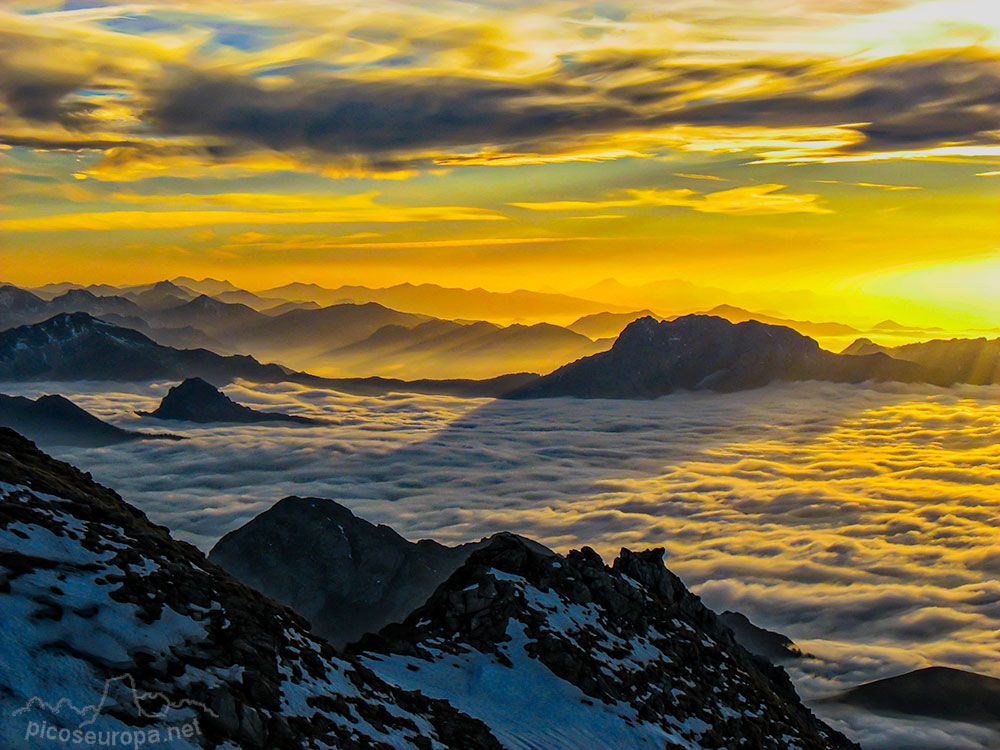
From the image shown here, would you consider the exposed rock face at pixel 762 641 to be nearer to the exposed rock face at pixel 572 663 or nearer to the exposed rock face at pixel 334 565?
the exposed rock face at pixel 334 565

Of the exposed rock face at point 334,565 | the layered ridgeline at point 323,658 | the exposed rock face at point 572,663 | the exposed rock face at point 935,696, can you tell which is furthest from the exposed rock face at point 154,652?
the exposed rock face at point 935,696

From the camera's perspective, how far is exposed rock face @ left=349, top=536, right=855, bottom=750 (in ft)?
136

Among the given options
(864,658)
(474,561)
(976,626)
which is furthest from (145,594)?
(976,626)

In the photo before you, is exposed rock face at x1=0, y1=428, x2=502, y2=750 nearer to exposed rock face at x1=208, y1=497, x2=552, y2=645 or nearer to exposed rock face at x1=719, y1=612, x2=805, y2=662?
exposed rock face at x1=208, y1=497, x2=552, y2=645

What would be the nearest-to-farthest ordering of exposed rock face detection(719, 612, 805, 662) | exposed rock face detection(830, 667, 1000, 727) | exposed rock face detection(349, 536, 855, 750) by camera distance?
1. exposed rock face detection(349, 536, 855, 750)
2. exposed rock face detection(830, 667, 1000, 727)
3. exposed rock face detection(719, 612, 805, 662)

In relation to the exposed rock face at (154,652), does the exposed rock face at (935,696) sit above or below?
below

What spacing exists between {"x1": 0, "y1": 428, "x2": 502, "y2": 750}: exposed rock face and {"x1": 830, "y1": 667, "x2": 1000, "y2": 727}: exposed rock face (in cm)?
13670

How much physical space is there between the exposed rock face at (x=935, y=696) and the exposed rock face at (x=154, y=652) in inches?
5382

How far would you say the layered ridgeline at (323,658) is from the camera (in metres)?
24.6

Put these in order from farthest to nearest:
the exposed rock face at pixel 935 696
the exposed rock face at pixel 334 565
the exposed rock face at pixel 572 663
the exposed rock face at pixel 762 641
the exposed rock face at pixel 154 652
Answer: the exposed rock face at pixel 762 641 → the exposed rock face at pixel 334 565 → the exposed rock face at pixel 935 696 → the exposed rock face at pixel 572 663 → the exposed rock face at pixel 154 652

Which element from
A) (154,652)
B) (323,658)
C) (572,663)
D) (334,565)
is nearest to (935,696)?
(334,565)

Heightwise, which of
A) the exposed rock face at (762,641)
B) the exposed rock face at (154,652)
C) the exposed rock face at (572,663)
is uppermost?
the exposed rock face at (154,652)

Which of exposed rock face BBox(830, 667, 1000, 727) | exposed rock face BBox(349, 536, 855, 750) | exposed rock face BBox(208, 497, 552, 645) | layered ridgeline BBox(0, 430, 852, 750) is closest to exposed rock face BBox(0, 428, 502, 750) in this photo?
layered ridgeline BBox(0, 430, 852, 750)

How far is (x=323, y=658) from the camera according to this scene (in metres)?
33.2
